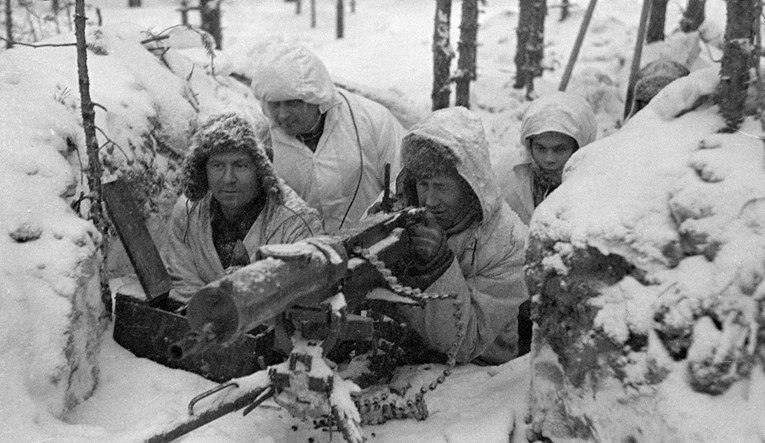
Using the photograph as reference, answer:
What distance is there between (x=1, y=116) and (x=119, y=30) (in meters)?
2.37

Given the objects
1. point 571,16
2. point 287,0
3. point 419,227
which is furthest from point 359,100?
point 287,0

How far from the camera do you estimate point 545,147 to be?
4641mm

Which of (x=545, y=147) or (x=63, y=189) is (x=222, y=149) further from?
(x=545, y=147)

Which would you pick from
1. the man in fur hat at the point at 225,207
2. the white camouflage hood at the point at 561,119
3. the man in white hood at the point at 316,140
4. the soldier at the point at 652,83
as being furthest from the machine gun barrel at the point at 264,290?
the soldier at the point at 652,83

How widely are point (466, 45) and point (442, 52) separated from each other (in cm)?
44

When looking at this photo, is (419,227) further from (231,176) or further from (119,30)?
(119,30)

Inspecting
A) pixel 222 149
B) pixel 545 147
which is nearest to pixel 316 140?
pixel 222 149

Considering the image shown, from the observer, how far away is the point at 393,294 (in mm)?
2607

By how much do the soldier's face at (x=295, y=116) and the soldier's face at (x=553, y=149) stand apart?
157cm

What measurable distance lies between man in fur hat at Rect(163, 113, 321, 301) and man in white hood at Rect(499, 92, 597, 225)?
1648 millimetres

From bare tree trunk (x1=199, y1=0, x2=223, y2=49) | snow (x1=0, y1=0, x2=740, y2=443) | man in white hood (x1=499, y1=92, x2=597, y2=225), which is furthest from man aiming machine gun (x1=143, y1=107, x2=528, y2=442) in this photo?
bare tree trunk (x1=199, y1=0, x2=223, y2=49)

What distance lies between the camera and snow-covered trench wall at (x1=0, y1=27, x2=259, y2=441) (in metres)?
2.68

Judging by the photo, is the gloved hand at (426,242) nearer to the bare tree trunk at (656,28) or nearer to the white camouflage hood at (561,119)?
the white camouflage hood at (561,119)

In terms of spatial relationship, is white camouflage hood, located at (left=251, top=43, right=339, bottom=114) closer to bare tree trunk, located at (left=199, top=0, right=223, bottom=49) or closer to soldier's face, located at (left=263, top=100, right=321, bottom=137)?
soldier's face, located at (left=263, top=100, right=321, bottom=137)
